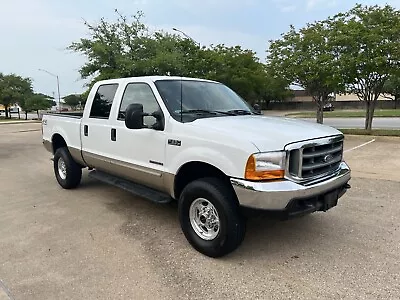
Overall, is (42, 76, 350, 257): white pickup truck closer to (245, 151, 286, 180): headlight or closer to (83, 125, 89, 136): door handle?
(245, 151, 286, 180): headlight

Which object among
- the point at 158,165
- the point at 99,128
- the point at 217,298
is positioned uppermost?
the point at 99,128

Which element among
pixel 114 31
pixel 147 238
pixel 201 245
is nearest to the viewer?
pixel 201 245

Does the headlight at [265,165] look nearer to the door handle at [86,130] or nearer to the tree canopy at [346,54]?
the door handle at [86,130]

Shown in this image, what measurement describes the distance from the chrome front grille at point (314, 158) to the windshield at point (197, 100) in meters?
1.22

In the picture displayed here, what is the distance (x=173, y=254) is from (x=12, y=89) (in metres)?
51.3

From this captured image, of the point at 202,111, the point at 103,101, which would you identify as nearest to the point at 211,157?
the point at 202,111

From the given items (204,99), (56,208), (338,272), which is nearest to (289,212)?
(338,272)

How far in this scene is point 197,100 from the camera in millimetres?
4211

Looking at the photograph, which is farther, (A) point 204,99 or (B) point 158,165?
(A) point 204,99

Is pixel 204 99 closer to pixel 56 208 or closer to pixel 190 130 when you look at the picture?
pixel 190 130

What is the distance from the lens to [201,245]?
347 cm

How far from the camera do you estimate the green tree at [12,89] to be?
45.4 metres

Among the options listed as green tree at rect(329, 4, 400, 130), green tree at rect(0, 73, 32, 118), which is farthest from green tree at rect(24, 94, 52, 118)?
green tree at rect(329, 4, 400, 130)

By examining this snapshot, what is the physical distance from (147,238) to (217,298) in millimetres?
1434
